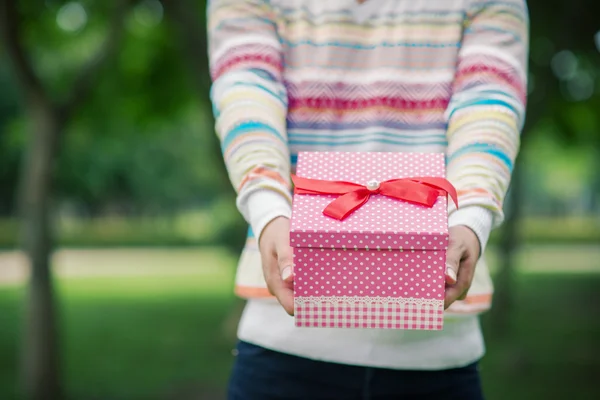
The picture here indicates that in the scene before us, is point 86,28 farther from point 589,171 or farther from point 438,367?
point 589,171

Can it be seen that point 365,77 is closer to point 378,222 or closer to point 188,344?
point 378,222

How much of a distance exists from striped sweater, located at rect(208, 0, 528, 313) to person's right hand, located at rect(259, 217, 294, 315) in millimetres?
143

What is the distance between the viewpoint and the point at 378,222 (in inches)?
50.2

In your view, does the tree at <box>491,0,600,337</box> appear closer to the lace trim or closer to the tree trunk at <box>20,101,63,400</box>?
the tree trunk at <box>20,101,63,400</box>

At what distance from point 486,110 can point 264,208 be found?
1.64 ft

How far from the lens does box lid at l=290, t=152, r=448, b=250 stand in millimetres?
1256

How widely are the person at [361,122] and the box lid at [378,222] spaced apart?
0.11 metres

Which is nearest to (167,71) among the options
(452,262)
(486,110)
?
(486,110)

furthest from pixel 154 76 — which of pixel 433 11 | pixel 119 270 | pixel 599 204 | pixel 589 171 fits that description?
pixel 599 204

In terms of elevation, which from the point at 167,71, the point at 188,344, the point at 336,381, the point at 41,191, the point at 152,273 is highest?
the point at 167,71

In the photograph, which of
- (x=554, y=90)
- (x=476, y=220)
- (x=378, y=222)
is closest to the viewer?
(x=378, y=222)

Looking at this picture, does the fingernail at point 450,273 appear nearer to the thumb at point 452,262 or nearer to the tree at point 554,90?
the thumb at point 452,262

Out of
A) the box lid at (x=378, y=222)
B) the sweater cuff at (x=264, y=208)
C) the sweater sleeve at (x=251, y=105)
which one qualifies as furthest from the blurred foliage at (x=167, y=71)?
the box lid at (x=378, y=222)

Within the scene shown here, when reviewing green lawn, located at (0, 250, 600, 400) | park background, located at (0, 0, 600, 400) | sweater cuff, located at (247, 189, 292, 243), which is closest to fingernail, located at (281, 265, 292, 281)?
sweater cuff, located at (247, 189, 292, 243)
